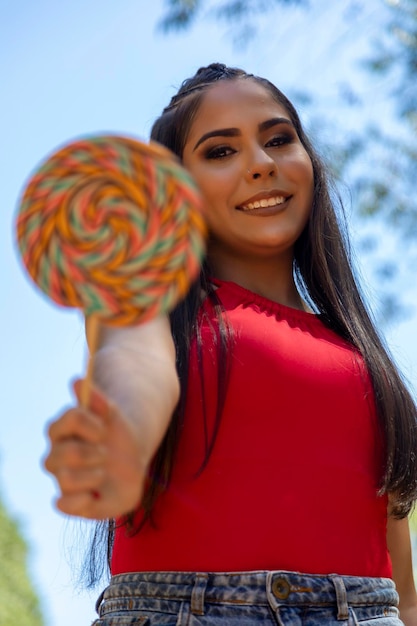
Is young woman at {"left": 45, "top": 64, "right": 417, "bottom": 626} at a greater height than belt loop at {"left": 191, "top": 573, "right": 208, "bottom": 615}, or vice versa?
young woman at {"left": 45, "top": 64, "right": 417, "bottom": 626}

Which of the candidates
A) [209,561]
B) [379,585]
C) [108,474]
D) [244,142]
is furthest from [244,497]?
[244,142]

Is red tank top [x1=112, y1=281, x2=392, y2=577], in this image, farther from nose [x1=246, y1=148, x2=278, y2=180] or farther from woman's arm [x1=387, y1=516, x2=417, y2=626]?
nose [x1=246, y1=148, x2=278, y2=180]

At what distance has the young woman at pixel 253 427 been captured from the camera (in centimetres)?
176

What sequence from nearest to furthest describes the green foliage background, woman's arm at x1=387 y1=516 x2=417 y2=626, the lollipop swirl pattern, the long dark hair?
the lollipop swirl pattern, the long dark hair, woman's arm at x1=387 y1=516 x2=417 y2=626, the green foliage background

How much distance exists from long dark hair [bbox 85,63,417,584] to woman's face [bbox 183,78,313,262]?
0.07 meters

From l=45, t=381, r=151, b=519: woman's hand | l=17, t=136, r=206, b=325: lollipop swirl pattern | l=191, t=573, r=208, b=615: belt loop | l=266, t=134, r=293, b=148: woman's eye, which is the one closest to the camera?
l=45, t=381, r=151, b=519: woman's hand

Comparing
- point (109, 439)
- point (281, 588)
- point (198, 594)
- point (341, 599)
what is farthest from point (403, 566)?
point (109, 439)

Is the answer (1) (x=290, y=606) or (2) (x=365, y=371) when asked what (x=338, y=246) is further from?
(1) (x=290, y=606)

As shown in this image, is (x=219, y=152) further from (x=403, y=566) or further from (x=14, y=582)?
(x=14, y=582)

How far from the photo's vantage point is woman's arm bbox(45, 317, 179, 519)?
1.30 meters

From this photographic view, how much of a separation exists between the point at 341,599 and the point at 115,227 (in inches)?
32.5

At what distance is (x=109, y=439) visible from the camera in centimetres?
135

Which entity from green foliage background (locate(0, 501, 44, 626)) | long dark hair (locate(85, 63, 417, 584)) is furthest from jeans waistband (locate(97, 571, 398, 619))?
green foliage background (locate(0, 501, 44, 626))

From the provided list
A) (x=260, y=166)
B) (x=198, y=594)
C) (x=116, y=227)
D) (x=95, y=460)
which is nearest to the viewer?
(x=95, y=460)
